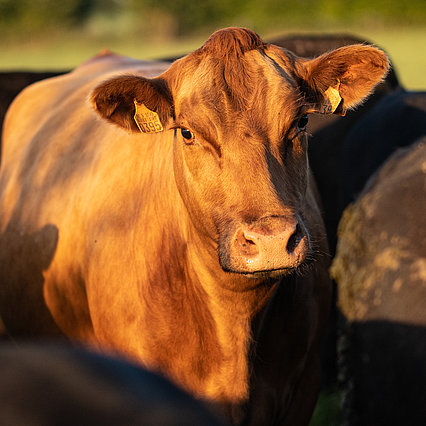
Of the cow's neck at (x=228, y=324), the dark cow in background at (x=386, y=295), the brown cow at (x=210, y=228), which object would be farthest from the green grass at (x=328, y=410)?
the cow's neck at (x=228, y=324)

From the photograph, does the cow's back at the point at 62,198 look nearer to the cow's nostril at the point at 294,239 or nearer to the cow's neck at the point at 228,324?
the cow's neck at the point at 228,324

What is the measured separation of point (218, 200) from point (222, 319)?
2.13 ft

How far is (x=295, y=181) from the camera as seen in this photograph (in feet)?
10.4

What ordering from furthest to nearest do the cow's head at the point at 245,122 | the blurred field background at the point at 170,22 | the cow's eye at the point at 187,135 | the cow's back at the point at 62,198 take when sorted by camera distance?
the blurred field background at the point at 170,22
the cow's back at the point at 62,198
the cow's eye at the point at 187,135
the cow's head at the point at 245,122

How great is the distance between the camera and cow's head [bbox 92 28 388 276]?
9.36 ft

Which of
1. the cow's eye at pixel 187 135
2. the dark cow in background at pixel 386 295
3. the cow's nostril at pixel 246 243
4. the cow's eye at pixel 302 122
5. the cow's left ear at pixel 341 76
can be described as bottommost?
the dark cow in background at pixel 386 295

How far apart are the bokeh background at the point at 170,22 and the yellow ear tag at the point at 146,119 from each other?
1167 inches

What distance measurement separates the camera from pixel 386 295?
4168 millimetres

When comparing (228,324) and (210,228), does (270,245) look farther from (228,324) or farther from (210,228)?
(228,324)

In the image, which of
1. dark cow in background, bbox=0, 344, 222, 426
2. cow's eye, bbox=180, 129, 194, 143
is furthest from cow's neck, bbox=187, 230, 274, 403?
dark cow in background, bbox=0, 344, 222, 426

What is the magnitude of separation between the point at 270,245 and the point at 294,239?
0.12 metres

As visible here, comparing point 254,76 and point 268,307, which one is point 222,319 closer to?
point 268,307

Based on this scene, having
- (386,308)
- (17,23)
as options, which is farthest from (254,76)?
(17,23)

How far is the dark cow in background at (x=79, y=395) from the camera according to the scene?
1162mm
